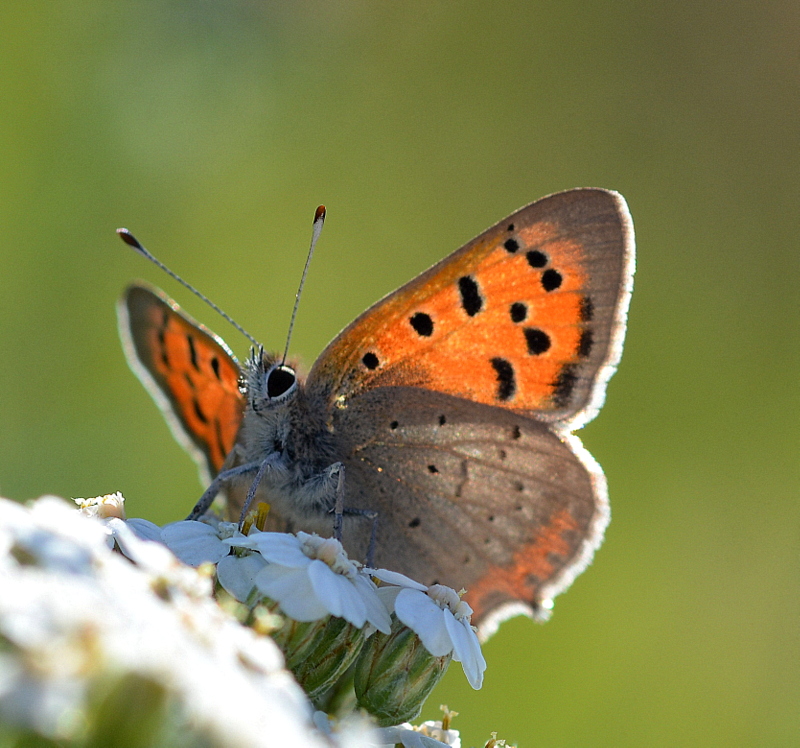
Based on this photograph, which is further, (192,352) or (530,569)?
(192,352)

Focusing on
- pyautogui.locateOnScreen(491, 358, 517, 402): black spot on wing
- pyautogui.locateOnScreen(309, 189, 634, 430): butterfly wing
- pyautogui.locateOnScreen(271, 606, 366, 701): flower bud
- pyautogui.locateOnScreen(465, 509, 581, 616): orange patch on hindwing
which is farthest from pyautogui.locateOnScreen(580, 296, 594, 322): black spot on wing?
pyautogui.locateOnScreen(271, 606, 366, 701): flower bud

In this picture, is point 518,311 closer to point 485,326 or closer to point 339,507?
point 485,326

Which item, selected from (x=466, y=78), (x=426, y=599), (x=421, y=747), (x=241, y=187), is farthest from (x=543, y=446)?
(x=466, y=78)

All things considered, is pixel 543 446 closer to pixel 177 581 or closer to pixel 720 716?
pixel 177 581

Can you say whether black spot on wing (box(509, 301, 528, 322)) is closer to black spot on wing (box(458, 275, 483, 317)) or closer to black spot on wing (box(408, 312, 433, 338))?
black spot on wing (box(458, 275, 483, 317))

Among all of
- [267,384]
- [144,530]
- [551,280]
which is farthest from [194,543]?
[551,280]
